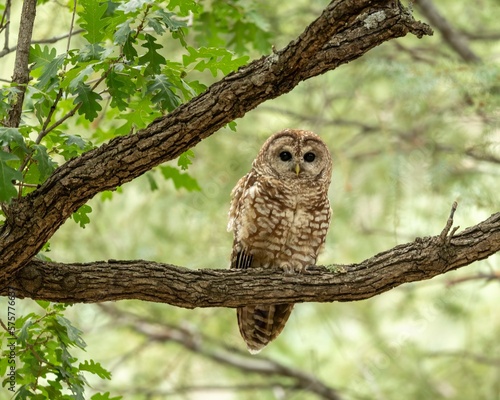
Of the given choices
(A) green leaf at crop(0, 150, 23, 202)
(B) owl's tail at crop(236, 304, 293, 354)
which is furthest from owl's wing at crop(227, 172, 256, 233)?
(A) green leaf at crop(0, 150, 23, 202)

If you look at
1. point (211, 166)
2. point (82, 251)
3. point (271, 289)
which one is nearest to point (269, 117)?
point (211, 166)

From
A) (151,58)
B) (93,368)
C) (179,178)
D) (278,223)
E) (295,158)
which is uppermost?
(295,158)

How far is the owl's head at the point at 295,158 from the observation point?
4.37 m

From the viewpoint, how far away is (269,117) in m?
7.94

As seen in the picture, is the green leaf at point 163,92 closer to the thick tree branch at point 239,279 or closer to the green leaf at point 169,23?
the green leaf at point 169,23

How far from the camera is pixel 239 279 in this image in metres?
3.36

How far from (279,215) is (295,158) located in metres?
0.32

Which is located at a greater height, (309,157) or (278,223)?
(309,157)

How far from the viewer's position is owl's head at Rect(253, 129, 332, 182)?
14.3 ft

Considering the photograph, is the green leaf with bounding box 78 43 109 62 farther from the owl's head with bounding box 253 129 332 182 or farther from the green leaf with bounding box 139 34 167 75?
the owl's head with bounding box 253 129 332 182

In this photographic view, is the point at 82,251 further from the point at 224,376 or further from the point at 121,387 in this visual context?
the point at 224,376

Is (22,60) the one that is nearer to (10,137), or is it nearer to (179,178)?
(10,137)

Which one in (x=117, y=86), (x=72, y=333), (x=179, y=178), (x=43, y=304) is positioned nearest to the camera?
(x=117, y=86)

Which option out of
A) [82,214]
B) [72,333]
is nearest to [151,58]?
[82,214]
